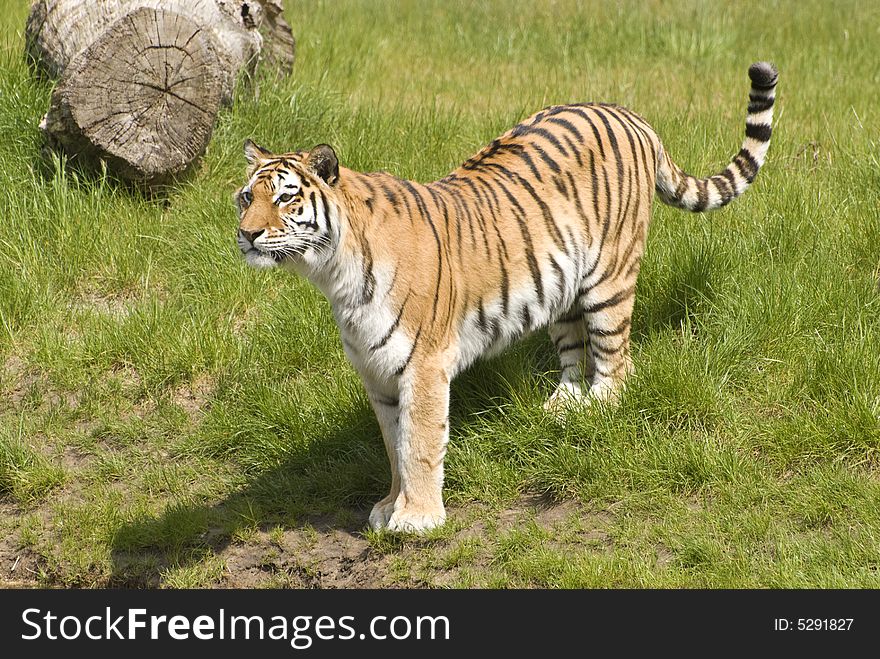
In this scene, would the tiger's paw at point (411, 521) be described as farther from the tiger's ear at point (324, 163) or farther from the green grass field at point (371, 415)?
the tiger's ear at point (324, 163)

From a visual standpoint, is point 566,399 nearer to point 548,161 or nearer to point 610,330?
point 610,330

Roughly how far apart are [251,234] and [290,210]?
0.19 m

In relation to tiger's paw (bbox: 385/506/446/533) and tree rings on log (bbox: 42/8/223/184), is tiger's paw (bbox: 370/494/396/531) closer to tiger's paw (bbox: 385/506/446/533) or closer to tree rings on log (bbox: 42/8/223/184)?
tiger's paw (bbox: 385/506/446/533)

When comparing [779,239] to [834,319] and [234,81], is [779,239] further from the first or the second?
[234,81]

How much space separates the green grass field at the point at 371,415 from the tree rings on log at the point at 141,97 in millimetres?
241

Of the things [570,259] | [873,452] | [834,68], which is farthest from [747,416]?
[834,68]

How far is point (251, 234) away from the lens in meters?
3.90

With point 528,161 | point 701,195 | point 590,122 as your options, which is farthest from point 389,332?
point 701,195

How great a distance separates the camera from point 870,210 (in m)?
5.92

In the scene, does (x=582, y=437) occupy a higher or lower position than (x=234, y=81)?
lower

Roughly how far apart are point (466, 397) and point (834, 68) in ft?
17.0

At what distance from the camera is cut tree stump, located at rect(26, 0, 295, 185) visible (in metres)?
6.20

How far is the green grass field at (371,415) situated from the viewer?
4.46 meters

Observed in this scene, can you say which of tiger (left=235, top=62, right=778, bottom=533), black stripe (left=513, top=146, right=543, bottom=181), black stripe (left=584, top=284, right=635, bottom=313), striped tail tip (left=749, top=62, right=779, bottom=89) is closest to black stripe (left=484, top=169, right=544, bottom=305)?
tiger (left=235, top=62, right=778, bottom=533)
